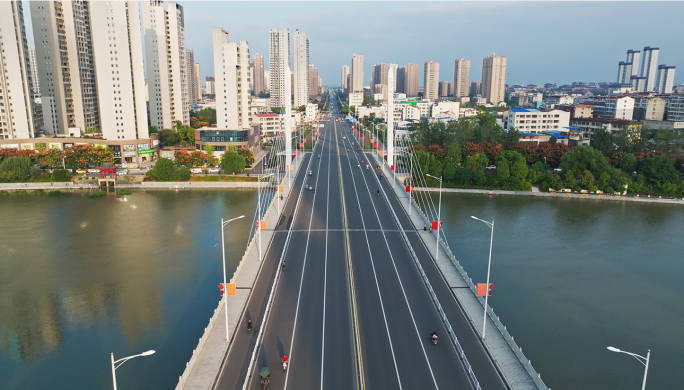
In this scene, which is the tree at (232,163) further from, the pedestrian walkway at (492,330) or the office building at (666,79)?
the office building at (666,79)

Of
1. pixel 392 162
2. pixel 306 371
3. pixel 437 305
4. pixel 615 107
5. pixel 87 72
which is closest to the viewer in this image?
pixel 306 371

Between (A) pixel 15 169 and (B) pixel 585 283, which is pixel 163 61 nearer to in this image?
(A) pixel 15 169

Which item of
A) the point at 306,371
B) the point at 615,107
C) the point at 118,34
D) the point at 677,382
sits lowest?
the point at 677,382

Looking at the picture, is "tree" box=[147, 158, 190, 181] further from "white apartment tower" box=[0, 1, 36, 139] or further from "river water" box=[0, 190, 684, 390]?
"white apartment tower" box=[0, 1, 36, 139]

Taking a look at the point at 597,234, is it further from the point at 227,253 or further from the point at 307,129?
the point at 307,129

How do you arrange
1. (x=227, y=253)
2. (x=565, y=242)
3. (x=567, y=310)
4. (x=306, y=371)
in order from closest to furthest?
1. (x=306, y=371)
2. (x=567, y=310)
3. (x=227, y=253)
4. (x=565, y=242)

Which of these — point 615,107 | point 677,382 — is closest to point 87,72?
point 677,382

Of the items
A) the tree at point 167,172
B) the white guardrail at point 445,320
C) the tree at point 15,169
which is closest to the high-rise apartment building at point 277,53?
the tree at point 167,172
